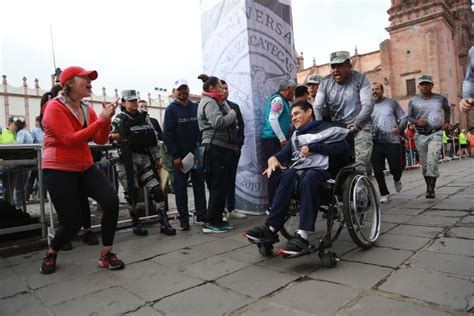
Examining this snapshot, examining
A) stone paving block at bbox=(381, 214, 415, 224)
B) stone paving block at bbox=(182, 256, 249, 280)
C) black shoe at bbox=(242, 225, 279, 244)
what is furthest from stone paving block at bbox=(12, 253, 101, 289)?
stone paving block at bbox=(381, 214, 415, 224)

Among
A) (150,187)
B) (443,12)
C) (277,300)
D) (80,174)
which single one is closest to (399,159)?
(150,187)

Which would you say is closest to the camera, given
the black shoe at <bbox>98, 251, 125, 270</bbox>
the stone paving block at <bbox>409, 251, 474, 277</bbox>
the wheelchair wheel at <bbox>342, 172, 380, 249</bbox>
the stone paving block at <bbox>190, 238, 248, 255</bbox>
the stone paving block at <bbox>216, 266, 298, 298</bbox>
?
the stone paving block at <bbox>216, 266, 298, 298</bbox>

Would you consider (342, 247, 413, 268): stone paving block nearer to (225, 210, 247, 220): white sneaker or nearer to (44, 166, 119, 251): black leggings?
(44, 166, 119, 251): black leggings

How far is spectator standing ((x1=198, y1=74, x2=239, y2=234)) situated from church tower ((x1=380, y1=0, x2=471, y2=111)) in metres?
37.1

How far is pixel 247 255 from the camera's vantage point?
3342 millimetres

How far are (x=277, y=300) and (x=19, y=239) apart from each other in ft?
11.9

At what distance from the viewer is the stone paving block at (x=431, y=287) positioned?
2160 mm

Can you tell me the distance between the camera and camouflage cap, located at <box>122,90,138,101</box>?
457cm

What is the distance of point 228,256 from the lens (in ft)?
11.0

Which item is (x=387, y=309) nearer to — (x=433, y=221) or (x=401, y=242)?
(x=401, y=242)

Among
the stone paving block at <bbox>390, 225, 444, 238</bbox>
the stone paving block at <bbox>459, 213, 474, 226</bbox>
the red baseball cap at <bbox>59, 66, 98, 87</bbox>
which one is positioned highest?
the red baseball cap at <bbox>59, 66, 98, 87</bbox>

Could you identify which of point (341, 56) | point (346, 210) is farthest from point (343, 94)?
point (346, 210)

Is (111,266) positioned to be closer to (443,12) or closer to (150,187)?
(150,187)

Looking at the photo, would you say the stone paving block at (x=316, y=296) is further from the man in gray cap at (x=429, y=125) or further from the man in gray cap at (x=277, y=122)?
the man in gray cap at (x=429, y=125)
